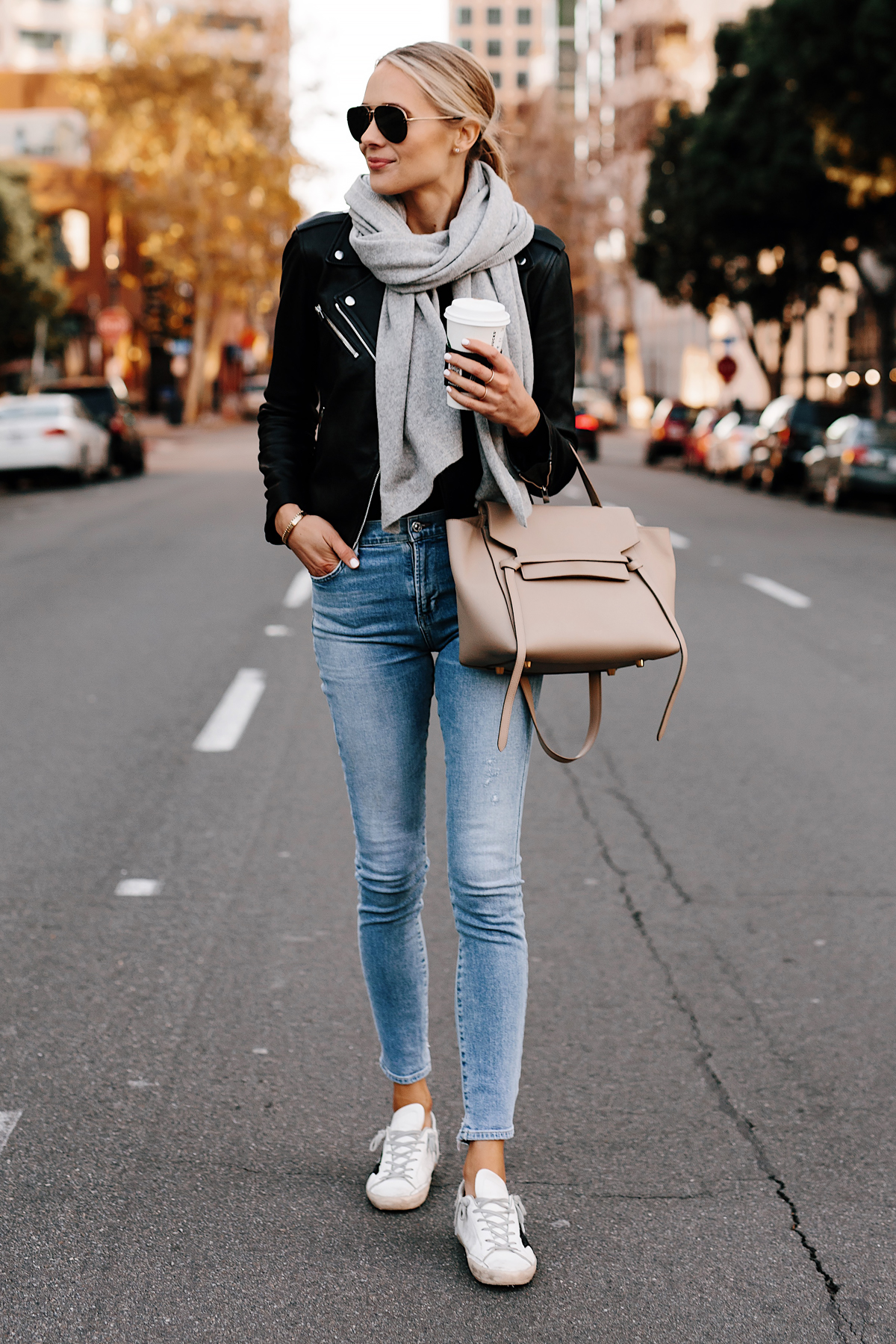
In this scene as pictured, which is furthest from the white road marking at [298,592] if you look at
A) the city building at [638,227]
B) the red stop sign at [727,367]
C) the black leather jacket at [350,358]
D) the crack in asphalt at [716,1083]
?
the red stop sign at [727,367]

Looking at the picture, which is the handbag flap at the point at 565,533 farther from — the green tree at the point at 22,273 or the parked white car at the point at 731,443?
the green tree at the point at 22,273

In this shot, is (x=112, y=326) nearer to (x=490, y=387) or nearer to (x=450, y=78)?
(x=450, y=78)

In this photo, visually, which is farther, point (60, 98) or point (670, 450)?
point (60, 98)

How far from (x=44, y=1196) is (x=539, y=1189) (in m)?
0.95

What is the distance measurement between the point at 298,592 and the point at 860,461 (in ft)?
40.1

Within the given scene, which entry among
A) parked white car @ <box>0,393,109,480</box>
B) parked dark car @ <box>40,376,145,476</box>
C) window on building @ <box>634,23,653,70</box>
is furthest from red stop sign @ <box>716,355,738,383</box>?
window on building @ <box>634,23,653,70</box>

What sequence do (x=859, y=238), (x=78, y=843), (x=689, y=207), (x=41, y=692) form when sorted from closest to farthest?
1. (x=78, y=843)
2. (x=41, y=692)
3. (x=859, y=238)
4. (x=689, y=207)

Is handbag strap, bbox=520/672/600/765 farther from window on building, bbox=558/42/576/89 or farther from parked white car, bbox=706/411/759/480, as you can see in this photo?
window on building, bbox=558/42/576/89

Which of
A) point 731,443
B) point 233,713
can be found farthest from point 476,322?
point 731,443

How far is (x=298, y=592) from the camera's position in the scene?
44.6 feet

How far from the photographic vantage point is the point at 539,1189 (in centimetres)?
322

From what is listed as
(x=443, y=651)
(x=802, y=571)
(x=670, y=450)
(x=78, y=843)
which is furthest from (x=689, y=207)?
(x=443, y=651)

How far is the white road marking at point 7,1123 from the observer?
3439mm

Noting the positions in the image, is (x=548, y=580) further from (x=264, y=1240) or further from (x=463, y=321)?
(x=264, y=1240)
